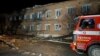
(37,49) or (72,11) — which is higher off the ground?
(72,11)

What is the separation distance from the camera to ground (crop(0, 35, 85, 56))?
7.87m

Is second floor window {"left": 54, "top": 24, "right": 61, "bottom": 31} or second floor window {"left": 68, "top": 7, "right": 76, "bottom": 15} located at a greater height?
second floor window {"left": 68, "top": 7, "right": 76, "bottom": 15}

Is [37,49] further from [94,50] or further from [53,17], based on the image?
[94,50]

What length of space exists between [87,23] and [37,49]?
2.37 meters

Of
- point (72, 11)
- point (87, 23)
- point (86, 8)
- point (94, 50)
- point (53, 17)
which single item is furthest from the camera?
point (53, 17)

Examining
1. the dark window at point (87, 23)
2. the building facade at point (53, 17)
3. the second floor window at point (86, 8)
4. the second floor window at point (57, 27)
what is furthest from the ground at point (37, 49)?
the dark window at point (87, 23)

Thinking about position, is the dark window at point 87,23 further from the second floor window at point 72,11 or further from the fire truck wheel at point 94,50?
the second floor window at point 72,11

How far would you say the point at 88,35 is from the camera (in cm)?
643

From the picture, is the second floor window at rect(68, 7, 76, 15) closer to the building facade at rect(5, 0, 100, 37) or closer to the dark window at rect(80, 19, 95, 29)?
the building facade at rect(5, 0, 100, 37)

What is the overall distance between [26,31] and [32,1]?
1096 mm

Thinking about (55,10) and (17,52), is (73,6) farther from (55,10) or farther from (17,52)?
(17,52)

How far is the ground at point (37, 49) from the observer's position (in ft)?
25.8

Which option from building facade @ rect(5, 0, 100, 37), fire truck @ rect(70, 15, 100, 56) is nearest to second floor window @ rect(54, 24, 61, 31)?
building facade @ rect(5, 0, 100, 37)

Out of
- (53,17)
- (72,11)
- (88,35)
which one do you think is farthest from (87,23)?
(53,17)
